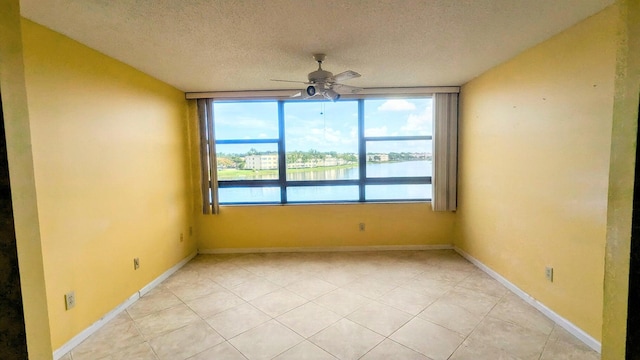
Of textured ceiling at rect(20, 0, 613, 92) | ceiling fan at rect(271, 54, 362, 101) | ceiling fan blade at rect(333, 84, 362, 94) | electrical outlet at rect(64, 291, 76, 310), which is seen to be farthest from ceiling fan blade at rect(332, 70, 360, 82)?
electrical outlet at rect(64, 291, 76, 310)

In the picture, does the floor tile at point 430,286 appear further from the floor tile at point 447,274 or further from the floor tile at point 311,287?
the floor tile at point 311,287

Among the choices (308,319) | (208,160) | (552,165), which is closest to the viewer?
(552,165)

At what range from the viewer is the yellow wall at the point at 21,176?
3.57ft

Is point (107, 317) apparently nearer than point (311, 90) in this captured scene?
Yes

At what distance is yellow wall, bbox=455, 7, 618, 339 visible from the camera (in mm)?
1916

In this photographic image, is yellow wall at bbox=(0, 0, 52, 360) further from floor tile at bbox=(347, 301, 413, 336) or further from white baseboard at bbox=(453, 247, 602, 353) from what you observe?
white baseboard at bbox=(453, 247, 602, 353)

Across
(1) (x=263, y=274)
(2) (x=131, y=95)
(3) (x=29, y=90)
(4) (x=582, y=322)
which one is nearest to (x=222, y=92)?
(2) (x=131, y=95)

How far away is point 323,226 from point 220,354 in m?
2.37

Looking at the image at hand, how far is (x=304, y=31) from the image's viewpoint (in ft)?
6.79

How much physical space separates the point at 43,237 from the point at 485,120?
4.34 meters

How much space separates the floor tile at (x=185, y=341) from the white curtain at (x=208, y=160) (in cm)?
197

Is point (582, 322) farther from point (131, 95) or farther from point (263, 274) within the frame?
point (131, 95)

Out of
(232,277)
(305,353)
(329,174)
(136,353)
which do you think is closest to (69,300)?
(136,353)

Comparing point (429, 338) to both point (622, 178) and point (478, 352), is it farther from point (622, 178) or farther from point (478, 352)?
point (622, 178)
